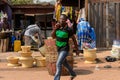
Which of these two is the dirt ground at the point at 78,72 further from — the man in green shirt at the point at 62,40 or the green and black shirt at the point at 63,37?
the green and black shirt at the point at 63,37

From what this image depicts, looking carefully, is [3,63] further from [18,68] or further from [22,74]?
[22,74]

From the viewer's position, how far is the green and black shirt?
805 cm

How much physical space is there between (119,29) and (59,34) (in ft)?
24.4

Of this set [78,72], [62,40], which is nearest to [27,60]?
[78,72]

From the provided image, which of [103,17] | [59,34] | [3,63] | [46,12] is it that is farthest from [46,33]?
[59,34]

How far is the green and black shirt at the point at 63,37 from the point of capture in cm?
805

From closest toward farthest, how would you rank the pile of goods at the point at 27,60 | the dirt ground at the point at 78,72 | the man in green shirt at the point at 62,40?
the man in green shirt at the point at 62,40 → the dirt ground at the point at 78,72 → the pile of goods at the point at 27,60

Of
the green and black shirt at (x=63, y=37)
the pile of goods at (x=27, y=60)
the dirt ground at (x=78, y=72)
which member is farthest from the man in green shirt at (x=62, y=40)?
the pile of goods at (x=27, y=60)

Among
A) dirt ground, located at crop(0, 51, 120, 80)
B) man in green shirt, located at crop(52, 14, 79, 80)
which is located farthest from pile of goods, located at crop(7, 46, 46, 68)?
man in green shirt, located at crop(52, 14, 79, 80)

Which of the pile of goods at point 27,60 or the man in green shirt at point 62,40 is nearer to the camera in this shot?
the man in green shirt at point 62,40

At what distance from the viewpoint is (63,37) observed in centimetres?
809

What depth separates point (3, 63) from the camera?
12938 millimetres

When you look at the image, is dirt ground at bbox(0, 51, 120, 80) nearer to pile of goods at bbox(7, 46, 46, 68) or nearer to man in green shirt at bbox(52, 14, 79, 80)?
pile of goods at bbox(7, 46, 46, 68)

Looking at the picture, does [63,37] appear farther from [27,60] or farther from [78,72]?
[27,60]
